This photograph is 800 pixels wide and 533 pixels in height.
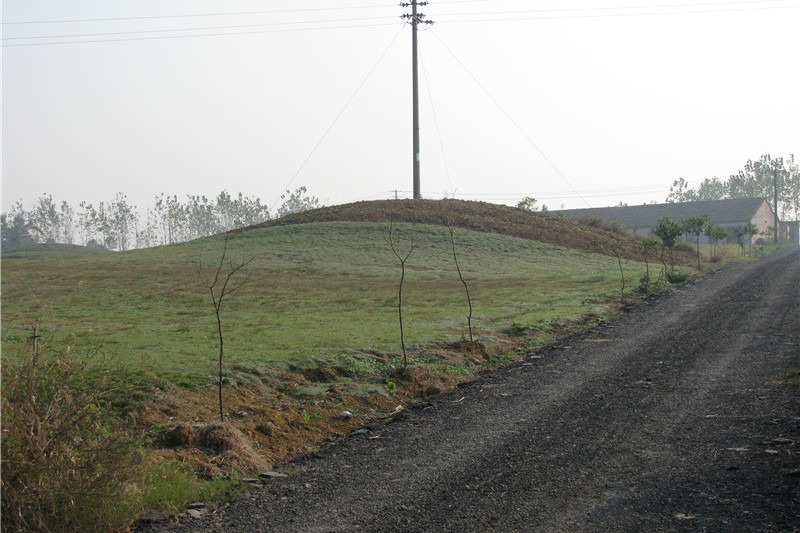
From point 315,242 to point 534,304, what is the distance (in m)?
24.7

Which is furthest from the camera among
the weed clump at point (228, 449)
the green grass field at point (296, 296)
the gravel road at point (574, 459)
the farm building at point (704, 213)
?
the farm building at point (704, 213)

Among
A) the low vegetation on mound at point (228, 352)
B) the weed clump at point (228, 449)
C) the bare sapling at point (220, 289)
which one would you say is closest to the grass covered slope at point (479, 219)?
the low vegetation on mound at point (228, 352)

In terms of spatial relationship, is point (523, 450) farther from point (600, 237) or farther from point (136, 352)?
point (600, 237)

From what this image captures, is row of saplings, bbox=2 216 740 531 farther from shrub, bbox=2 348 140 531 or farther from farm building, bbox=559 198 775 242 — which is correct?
farm building, bbox=559 198 775 242

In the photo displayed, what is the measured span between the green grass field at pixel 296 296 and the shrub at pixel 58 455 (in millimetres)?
552

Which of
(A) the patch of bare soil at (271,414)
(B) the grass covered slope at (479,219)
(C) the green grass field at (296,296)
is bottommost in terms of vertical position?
(A) the patch of bare soil at (271,414)

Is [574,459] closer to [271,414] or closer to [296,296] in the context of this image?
[271,414]

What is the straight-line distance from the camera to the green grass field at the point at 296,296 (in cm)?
1306

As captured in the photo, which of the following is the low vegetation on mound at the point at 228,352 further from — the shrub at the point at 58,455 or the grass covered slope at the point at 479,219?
the grass covered slope at the point at 479,219

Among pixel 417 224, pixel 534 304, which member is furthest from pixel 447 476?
pixel 417 224

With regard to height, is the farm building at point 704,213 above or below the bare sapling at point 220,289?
above

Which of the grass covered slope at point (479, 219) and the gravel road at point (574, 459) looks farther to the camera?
the grass covered slope at point (479, 219)

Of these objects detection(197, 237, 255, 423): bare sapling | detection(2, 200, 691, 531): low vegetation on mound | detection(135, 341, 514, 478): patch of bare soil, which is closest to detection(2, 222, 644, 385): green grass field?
detection(2, 200, 691, 531): low vegetation on mound

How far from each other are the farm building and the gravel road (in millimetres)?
87377
